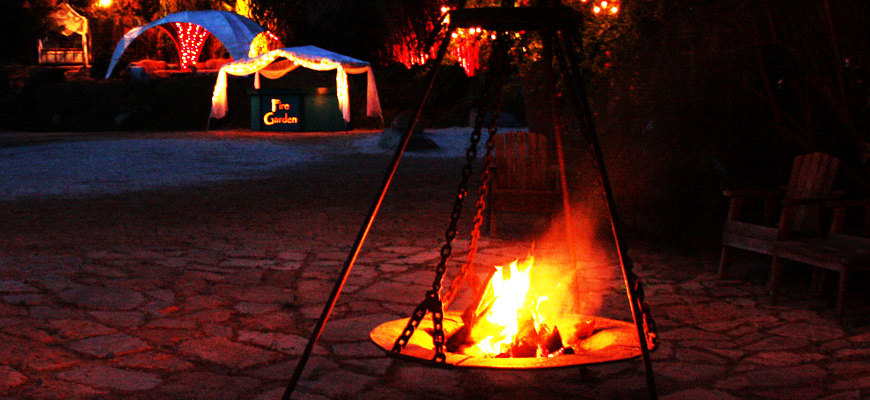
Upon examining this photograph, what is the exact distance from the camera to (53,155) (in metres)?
16.0

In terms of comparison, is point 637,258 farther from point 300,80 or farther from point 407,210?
point 300,80

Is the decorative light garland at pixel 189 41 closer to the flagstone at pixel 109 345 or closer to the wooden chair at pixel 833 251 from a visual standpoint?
the flagstone at pixel 109 345

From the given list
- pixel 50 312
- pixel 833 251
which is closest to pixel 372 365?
pixel 50 312

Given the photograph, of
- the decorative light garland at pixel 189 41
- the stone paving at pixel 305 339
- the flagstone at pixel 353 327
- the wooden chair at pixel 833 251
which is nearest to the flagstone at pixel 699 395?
the stone paving at pixel 305 339

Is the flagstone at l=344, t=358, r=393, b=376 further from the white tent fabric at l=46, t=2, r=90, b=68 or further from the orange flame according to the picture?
the white tent fabric at l=46, t=2, r=90, b=68

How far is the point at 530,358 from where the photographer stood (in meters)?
3.21

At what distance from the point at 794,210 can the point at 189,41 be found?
28.7 metres

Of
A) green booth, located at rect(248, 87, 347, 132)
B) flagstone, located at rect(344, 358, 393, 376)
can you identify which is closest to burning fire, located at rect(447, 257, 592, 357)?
flagstone, located at rect(344, 358, 393, 376)

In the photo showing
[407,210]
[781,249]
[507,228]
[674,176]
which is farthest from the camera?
[407,210]

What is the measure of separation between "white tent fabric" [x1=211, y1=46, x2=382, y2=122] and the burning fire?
21.0 metres

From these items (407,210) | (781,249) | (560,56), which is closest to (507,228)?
(407,210)

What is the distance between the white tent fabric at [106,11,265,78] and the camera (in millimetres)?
29234

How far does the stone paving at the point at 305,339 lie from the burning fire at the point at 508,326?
0.68 ft

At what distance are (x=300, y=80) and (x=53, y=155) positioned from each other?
11.0 meters
